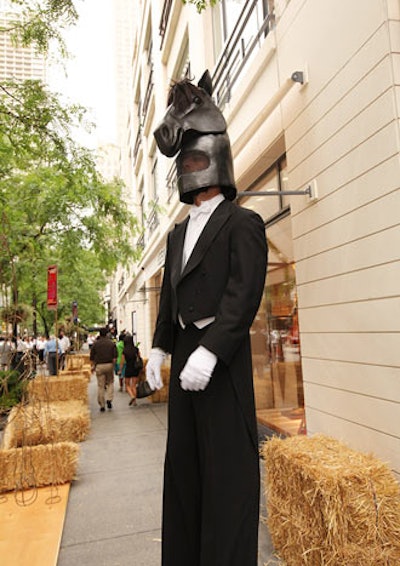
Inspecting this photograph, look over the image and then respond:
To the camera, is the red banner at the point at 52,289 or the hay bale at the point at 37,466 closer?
the hay bale at the point at 37,466

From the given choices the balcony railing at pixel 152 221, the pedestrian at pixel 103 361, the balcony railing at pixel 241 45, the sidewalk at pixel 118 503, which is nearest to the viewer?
the sidewalk at pixel 118 503

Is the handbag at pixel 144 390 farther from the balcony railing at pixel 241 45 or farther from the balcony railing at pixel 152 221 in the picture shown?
the balcony railing at pixel 152 221

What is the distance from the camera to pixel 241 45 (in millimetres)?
6711

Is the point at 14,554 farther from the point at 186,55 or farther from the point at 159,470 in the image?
the point at 186,55

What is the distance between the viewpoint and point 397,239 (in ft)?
9.34

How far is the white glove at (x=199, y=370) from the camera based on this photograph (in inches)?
69.8

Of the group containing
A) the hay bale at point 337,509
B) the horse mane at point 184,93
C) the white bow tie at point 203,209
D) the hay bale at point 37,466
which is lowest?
the hay bale at point 37,466

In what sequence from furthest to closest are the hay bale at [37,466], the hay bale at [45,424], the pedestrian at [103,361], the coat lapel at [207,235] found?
the pedestrian at [103,361], the hay bale at [45,424], the hay bale at [37,466], the coat lapel at [207,235]

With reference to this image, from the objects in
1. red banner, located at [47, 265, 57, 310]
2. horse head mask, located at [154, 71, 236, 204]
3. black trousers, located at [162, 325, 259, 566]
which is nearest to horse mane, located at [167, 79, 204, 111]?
horse head mask, located at [154, 71, 236, 204]

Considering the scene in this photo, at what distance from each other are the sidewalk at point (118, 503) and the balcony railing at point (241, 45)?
5543 mm

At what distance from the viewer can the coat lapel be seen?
6.86ft

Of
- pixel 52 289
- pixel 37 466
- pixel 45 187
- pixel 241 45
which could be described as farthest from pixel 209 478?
pixel 45 187

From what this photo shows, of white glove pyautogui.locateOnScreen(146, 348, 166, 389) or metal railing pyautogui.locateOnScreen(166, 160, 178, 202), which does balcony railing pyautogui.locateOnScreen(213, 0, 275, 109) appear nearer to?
metal railing pyautogui.locateOnScreen(166, 160, 178, 202)

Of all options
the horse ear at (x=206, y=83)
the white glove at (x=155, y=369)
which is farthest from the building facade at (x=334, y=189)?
the white glove at (x=155, y=369)
